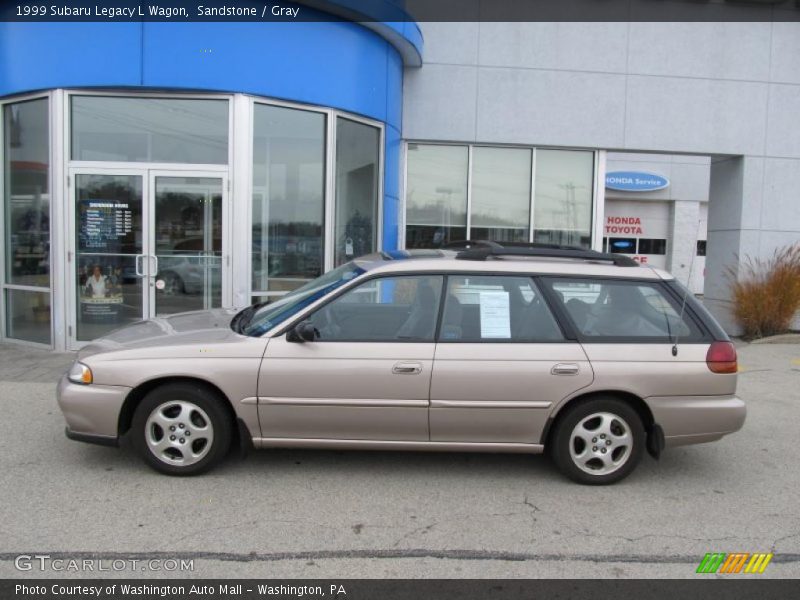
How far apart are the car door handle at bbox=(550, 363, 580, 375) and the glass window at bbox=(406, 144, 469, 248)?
6.91m

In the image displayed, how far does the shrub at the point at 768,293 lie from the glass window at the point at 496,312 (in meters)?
8.03

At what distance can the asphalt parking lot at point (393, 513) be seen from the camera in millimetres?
3510

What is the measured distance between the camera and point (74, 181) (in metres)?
8.34

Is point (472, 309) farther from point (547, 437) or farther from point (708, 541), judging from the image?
point (708, 541)

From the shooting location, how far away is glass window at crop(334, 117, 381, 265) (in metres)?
9.50

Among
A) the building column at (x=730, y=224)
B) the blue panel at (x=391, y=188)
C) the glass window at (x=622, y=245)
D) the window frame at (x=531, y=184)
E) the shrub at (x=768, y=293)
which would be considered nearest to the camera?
the blue panel at (x=391, y=188)

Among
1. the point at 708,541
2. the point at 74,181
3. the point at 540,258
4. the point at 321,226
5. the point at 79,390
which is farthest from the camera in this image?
the point at 321,226

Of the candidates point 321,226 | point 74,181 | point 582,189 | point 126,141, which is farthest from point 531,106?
point 74,181

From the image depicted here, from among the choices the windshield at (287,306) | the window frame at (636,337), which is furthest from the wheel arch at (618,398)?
the windshield at (287,306)

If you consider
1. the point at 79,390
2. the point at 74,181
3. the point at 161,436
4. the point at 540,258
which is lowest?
the point at 161,436

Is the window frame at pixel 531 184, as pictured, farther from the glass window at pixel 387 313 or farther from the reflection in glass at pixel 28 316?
the glass window at pixel 387 313

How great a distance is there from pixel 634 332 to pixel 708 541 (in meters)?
1.44

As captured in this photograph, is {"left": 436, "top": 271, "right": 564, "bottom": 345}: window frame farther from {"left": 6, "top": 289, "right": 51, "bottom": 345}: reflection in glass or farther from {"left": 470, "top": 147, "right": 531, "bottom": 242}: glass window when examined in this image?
{"left": 470, "top": 147, "right": 531, "bottom": 242}: glass window
